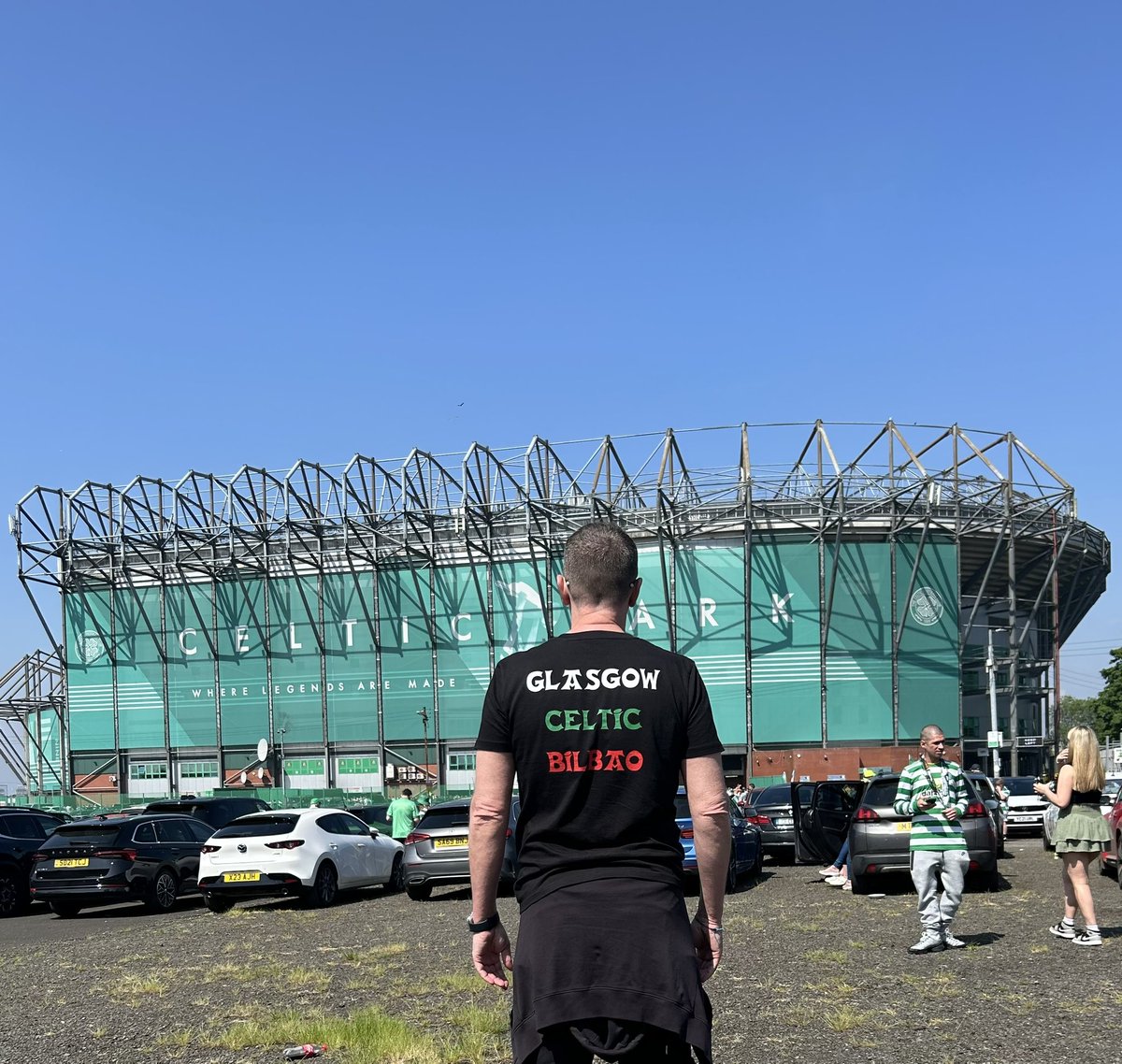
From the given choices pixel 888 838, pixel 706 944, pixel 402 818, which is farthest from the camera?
pixel 402 818

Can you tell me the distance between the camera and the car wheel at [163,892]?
65.6ft

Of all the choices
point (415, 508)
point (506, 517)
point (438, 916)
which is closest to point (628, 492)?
point (506, 517)

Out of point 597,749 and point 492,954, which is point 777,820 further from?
point 597,749

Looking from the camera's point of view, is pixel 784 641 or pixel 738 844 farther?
pixel 784 641

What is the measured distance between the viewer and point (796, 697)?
189ft

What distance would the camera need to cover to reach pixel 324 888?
1969 cm

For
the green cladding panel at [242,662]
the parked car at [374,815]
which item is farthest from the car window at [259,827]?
the green cladding panel at [242,662]

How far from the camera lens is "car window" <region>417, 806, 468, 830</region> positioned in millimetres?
20344

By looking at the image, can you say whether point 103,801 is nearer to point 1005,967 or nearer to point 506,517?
point 506,517

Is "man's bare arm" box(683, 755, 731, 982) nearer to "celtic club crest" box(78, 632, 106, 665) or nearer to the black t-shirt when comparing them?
the black t-shirt

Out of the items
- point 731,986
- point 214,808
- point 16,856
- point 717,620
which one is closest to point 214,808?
point 214,808

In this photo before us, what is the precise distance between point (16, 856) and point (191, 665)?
45674mm

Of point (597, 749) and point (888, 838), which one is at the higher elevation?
point (597, 749)

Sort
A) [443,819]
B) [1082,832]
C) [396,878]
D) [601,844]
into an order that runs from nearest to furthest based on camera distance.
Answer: [601,844] < [1082,832] < [443,819] < [396,878]
